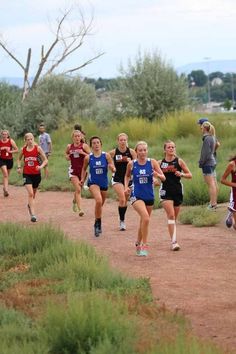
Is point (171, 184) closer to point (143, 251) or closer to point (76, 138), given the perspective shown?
point (143, 251)

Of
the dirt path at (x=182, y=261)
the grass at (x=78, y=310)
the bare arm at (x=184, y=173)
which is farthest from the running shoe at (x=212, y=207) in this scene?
the grass at (x=78, y=310)

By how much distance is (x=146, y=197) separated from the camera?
1275cm

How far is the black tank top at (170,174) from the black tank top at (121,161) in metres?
1.76

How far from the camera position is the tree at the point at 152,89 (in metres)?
37.6

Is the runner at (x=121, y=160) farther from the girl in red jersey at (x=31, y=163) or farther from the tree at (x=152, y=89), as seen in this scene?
the tree at (x=152, y=89)

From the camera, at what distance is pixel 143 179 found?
12.7 metres

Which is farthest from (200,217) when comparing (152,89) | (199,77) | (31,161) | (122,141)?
(199,77)

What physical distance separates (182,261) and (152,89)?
25.9m

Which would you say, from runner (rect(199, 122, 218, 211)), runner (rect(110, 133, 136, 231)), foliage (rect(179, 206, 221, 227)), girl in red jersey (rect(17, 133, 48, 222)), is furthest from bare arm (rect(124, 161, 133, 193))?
runner (rect(199, 122, 218, 211))

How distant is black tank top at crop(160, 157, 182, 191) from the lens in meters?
13.0

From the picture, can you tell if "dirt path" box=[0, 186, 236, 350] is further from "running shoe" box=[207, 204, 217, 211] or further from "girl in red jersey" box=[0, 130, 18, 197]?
"girl in red jersey" box=[0, 130, 18, 197]

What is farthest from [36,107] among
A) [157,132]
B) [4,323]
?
[4,323]

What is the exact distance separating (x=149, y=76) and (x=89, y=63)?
36.6 feet

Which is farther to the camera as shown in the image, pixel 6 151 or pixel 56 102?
pixel 56 102
